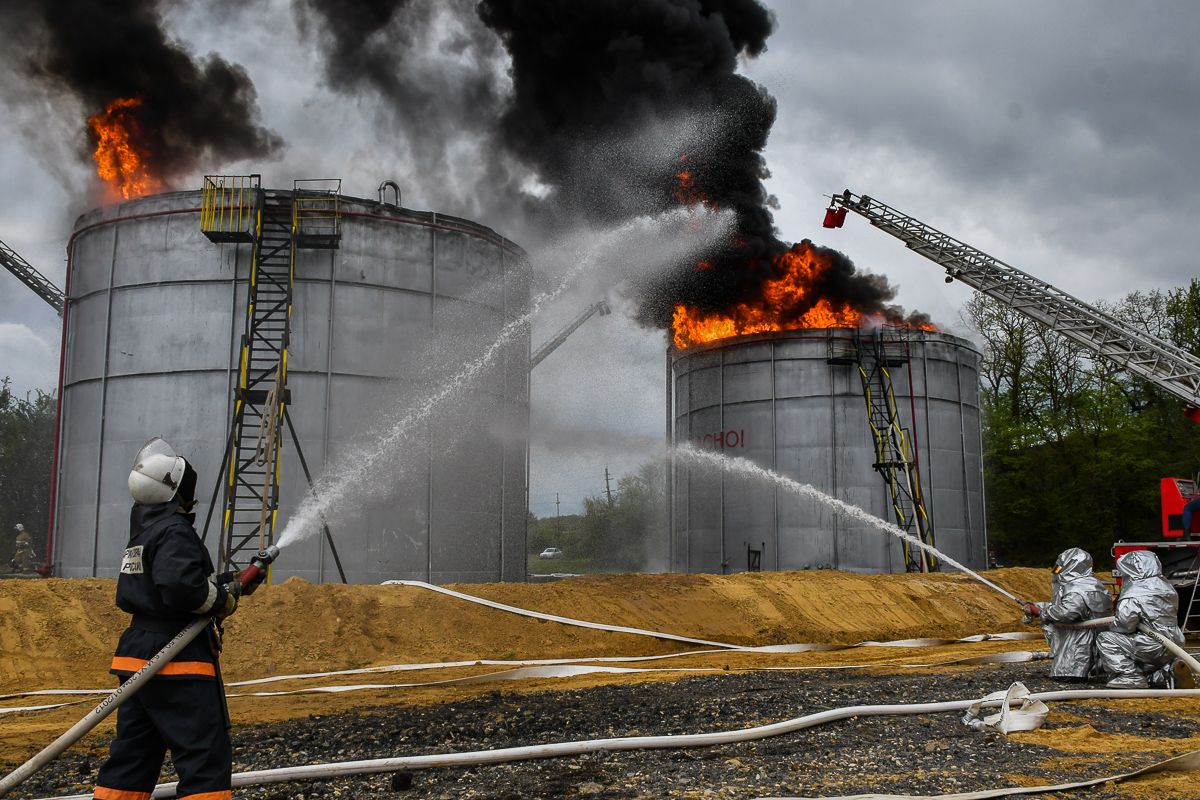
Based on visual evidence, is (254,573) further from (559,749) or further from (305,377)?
(305,377)

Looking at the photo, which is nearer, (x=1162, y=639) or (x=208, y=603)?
(x=208, y=603)

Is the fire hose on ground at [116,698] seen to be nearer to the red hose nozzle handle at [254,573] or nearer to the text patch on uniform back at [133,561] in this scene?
the red hose nozzle handle at [254,573]

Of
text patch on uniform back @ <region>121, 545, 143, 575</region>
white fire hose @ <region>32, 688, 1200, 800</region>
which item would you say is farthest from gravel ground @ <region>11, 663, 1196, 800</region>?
text patch on uniform back @ <region>121, 545, 143, 575</region>

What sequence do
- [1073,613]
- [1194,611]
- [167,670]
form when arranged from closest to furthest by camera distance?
[167,670] → [1073,613] → [1194,611]

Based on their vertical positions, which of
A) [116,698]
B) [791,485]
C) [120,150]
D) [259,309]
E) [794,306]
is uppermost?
[120,150]

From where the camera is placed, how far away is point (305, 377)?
64.1 ft

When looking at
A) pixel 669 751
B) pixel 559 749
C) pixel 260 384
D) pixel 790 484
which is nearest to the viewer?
pixel 559 749

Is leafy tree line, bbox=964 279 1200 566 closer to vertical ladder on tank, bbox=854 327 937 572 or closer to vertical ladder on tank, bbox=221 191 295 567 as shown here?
vertical ladder on tank, bbox=854 327 937 572

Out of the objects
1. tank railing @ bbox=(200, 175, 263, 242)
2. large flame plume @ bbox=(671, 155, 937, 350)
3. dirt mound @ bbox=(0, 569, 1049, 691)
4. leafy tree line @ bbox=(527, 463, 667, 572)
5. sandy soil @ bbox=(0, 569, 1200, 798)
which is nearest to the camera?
sandy soil @ bbox=(0, 569, 1200, 798)

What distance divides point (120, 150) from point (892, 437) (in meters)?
19.9

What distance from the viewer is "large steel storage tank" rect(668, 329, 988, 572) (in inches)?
961

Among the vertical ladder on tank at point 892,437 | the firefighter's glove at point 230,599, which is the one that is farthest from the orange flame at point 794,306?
the firefighter's glove at point 230,599

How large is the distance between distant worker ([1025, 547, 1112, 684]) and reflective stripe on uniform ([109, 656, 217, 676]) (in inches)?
330

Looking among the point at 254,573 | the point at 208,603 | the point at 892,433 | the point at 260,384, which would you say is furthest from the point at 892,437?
the point at 208,603
